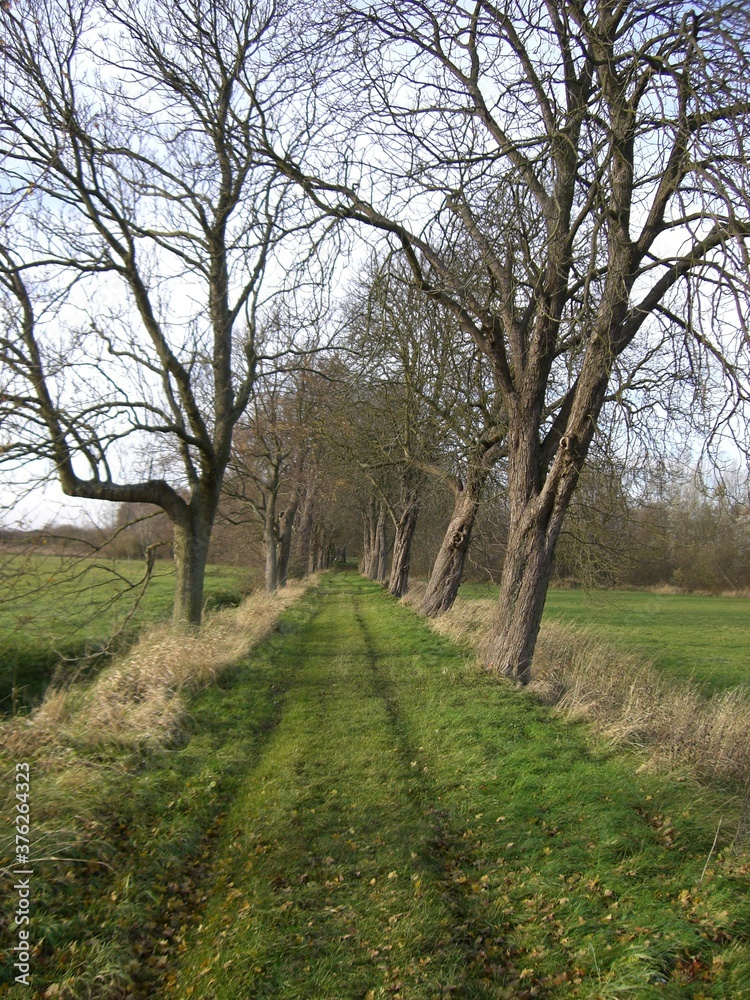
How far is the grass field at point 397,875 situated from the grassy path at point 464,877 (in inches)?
0.5

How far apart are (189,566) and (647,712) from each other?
6929 mm

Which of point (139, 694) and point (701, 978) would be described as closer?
point (701, 978)

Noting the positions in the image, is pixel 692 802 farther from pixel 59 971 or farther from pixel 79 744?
pixel 79 744

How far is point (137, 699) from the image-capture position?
24.2 feet

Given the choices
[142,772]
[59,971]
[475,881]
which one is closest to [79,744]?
[142,772]

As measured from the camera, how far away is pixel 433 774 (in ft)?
19.2

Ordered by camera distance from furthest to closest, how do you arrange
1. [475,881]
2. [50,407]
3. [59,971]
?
1. [50,407]
2. [475,881]
3. [59,971]

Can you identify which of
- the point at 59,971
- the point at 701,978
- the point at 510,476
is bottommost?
the point at 59,971

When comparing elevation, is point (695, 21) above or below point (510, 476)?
above

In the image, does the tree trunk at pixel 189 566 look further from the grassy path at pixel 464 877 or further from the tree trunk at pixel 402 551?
the tree trunk at pixel 402 551

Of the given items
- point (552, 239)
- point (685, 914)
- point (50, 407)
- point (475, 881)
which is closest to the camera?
point (685, 914)

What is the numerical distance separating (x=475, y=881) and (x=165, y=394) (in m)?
8.40

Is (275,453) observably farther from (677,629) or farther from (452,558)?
(677,629)

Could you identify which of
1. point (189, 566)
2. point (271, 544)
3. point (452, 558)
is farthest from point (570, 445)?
point (271, 544)
